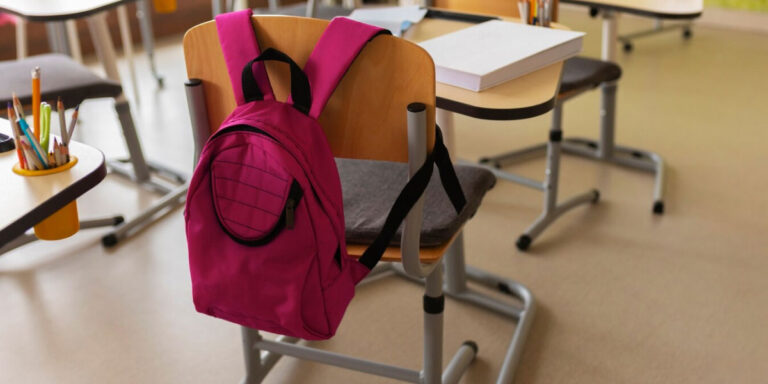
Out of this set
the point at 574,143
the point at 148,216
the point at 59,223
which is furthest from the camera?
the point at 574,143

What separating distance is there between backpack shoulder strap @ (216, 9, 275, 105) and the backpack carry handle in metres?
0.02

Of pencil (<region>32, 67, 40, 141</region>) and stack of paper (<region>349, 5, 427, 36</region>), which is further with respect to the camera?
stack of paper (<region>349, 5, 427, 36</region>)

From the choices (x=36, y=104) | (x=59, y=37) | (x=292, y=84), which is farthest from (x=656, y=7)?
(x=59, y=37)

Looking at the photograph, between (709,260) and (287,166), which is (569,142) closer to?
(709,260)

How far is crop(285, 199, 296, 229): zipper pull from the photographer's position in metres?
1.06

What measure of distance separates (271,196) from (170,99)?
2624 millimetres

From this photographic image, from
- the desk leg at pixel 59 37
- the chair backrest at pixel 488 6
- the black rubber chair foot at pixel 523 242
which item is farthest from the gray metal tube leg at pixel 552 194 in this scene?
the desk leg at pixel 59 37

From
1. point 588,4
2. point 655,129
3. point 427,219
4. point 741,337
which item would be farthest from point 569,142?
point 427,219

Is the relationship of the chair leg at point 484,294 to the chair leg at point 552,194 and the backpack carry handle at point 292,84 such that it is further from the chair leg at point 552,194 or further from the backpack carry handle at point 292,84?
the backpack carry handle at point 292,84

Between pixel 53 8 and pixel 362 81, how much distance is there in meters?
1.44

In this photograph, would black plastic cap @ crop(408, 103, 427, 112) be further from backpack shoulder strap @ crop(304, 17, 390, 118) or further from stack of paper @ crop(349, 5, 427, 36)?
stack of paper @ crop(349, 5, 427, 36)

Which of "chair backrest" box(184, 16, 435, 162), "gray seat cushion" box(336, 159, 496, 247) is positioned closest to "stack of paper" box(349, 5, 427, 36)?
"gray seat cushion" box(336, 159, 496, 247)

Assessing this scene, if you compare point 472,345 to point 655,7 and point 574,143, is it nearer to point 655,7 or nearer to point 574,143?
point 655,7

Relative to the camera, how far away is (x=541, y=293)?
1972 millimetres
